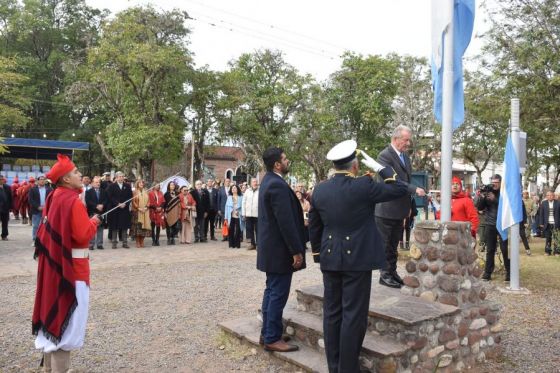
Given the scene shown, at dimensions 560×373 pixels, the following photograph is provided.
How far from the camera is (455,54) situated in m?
5.46

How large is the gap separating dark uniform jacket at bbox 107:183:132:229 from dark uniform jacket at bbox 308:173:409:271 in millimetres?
9884

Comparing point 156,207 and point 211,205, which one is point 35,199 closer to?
point 156,207

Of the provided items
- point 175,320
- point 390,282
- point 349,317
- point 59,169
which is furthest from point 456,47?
point 175,320

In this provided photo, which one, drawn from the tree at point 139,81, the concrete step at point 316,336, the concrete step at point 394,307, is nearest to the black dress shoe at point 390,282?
the concrete step at point 394,307

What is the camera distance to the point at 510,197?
27.1 feet

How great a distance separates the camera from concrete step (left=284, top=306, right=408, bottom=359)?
13.5 ft

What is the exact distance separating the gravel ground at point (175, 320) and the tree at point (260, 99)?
21369 millimetres

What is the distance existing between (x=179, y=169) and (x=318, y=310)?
43.9m

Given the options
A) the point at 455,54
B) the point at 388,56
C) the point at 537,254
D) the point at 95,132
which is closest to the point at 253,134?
the point at 388,56

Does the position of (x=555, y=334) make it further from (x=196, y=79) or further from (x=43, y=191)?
(x=196, y=79)

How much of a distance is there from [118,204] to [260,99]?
19.6 metres

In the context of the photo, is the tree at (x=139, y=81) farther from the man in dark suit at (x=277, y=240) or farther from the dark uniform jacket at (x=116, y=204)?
the man in dark suit at (x=277, y=240)

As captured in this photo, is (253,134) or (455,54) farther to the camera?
(253,134)

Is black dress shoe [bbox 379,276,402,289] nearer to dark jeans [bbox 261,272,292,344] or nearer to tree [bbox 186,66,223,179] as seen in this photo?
dark jeans [bbox 261,272,292,344]
